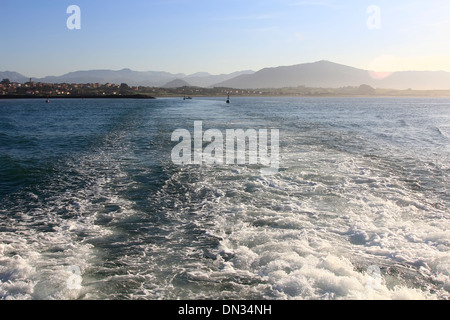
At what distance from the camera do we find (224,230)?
9.00 meters

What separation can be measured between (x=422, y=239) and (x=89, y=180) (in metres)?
12.3

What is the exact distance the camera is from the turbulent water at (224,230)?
6277 millimetres

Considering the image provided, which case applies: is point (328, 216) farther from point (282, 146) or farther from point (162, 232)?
point (282, 146)

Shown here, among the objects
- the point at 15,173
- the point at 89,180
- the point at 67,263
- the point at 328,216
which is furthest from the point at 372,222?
the point at 15,173

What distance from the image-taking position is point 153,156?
764 inches

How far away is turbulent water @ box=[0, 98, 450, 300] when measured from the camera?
20.6ft

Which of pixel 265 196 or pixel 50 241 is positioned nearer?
pixel 50 241
